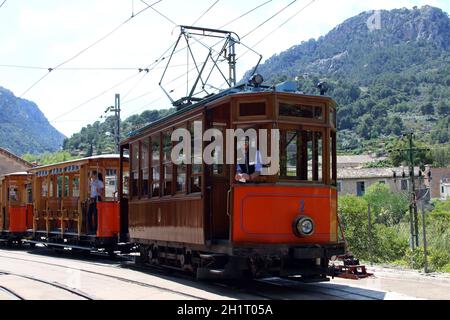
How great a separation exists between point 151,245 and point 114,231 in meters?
3.44

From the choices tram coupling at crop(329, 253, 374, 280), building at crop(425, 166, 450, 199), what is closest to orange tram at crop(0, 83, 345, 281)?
tram coupling at crop(329, 253, 374, 280)

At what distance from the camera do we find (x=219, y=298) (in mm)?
9203

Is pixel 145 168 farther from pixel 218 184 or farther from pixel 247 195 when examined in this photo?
pixel 247 195

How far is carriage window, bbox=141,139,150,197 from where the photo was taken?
12.9 m

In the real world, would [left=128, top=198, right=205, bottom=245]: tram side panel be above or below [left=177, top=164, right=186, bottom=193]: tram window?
below

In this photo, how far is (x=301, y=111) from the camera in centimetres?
1006

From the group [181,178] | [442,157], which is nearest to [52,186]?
→ [181,178]

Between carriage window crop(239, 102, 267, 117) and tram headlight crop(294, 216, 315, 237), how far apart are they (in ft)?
5.58

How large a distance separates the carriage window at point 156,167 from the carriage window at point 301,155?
3075 millimetres

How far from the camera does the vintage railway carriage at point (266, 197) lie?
9594 mm

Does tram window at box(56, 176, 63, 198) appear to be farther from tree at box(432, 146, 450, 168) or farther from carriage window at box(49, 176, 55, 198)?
tree at box(432, 146, 450, 168)

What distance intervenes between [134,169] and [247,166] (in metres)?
4.45
